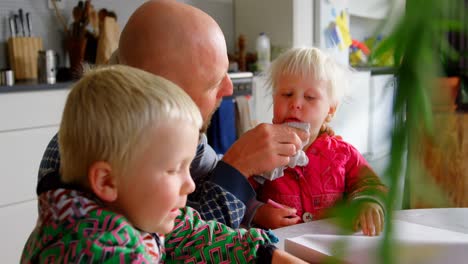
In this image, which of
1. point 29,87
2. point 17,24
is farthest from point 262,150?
point 17,24

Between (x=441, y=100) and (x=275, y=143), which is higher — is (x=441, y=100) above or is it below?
above

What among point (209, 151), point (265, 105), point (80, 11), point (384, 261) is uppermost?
point (80, 11)

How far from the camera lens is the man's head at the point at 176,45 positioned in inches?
38.4

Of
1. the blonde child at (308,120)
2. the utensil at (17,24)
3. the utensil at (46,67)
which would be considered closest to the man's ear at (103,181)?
the blonde child at (308,120)

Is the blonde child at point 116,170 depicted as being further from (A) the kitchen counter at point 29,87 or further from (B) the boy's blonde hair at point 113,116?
(A) the kitchen counter at point 29,87

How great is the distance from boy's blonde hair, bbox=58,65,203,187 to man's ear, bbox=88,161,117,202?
0.01 m

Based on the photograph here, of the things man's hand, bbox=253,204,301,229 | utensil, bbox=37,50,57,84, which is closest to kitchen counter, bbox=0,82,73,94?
utensil, bbox=37,50,57,84

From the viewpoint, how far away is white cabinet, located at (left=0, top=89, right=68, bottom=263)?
2475mm

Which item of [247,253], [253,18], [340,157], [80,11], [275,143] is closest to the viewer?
[247,253]

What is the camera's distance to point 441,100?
0.40ft

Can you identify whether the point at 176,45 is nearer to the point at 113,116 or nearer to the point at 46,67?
the point at 113,116

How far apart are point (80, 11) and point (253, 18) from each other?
1.69m

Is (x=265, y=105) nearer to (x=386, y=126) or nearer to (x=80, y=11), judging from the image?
(x=80, y=11)

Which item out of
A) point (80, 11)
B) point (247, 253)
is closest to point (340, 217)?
point (247, 253)
